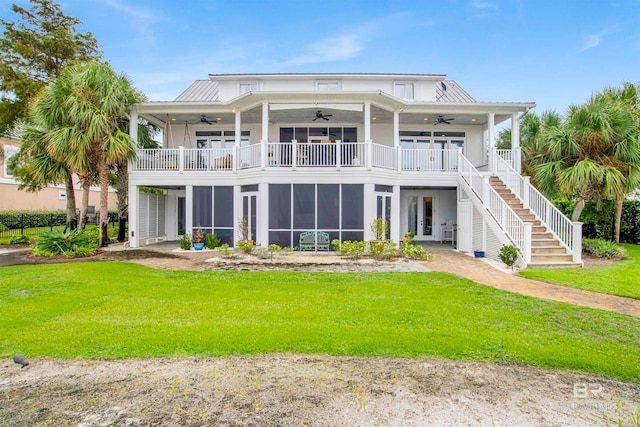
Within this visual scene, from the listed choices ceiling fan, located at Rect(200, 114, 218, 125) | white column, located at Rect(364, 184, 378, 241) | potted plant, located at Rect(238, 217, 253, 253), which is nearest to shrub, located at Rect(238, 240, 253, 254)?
potted plant, located at Rect(238, 217, 253, 253)

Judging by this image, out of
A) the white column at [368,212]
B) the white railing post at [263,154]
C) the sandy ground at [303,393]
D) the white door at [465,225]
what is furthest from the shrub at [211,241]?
the sandy ground at [303,393]

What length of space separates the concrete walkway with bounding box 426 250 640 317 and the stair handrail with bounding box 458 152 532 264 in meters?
1.11

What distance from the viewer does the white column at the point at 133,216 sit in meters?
14.7

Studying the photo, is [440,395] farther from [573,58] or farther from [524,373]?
[573,58]

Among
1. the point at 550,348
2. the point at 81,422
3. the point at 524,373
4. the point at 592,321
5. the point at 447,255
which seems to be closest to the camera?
the point at 81,422

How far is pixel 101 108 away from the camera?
1363cm

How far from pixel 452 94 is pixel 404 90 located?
2598 mm

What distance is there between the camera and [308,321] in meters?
5.45

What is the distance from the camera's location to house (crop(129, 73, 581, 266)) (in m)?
12.8

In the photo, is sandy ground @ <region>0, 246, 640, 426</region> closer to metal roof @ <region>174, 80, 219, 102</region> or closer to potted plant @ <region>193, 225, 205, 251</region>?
potted plant @ <region>193, 225, 205, 251</region>

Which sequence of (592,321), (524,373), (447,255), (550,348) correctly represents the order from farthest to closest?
(447,255)
(592,321)
(550,348)
(524,373)

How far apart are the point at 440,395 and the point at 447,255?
9844mm

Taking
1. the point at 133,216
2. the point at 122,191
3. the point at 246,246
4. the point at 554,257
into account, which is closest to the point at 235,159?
the point at 246,246

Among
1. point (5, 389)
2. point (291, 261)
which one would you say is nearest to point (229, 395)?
point (5, 389)
